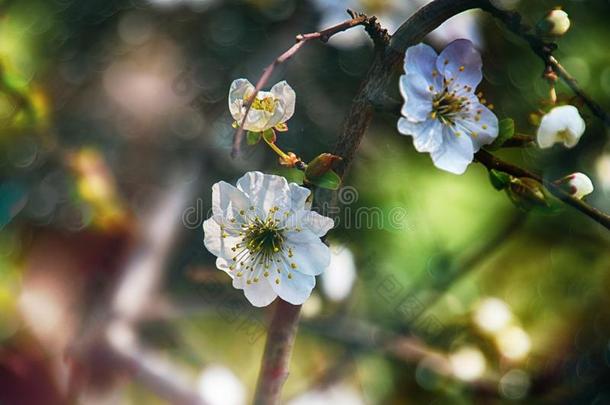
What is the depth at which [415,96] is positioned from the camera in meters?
0.26

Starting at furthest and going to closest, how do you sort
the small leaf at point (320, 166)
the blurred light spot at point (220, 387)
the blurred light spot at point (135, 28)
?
the blurred light spot at point (135, 28)
the blurred light spot at point (220, 387)
the small leaf at point (320, 166)

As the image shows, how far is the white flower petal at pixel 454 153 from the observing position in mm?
253

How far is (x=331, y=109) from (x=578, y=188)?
0.20 metres

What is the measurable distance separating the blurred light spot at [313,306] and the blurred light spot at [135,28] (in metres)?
0.23

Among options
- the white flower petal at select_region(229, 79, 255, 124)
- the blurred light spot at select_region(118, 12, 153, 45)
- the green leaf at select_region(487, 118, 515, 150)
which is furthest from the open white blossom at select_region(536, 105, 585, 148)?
the blurred light spot at select_region(118, 12, 153, 45)

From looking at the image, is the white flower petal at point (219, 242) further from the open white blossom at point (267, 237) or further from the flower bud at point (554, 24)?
the flower bud at point (554, 24)

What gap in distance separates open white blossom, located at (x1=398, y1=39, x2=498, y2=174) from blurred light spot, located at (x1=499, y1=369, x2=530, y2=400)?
259 mm

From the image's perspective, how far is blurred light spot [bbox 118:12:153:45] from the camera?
1.66 ft

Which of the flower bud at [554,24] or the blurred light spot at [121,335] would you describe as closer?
the flower bud at [554,24]

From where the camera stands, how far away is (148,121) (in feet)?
1.60

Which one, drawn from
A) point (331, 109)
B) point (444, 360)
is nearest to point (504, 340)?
point (444, 360)

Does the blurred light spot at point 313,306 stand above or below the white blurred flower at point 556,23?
below

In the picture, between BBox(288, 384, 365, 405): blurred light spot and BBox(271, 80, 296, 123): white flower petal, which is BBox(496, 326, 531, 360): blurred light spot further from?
BBox(271, 80, 296, 123): white flower petal

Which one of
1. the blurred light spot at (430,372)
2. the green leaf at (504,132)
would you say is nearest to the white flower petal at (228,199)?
the green leaf at (504,132)
